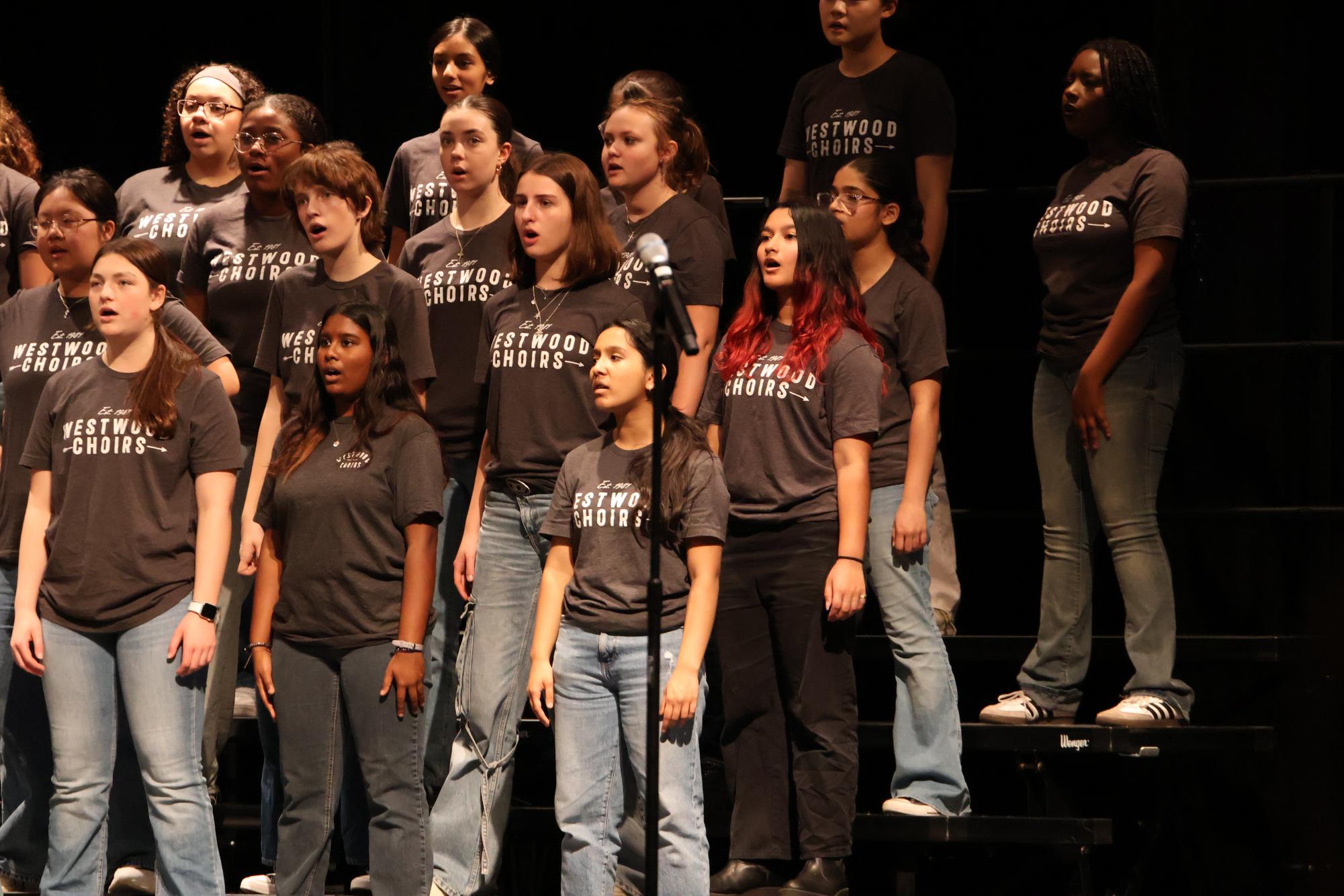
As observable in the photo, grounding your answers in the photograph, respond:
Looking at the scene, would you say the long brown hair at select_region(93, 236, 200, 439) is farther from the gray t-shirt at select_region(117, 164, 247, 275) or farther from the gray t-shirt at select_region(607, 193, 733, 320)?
the gray t-shirt at select_region(607, 193, 733, 320)

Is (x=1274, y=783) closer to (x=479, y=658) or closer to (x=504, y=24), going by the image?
(x=479, y=658)

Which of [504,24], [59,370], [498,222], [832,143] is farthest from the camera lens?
[504,24]

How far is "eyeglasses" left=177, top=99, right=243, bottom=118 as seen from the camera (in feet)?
14.0

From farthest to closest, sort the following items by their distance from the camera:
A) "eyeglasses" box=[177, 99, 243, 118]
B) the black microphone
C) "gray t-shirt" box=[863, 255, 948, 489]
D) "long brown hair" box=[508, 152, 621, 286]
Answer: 1. "eyeglasses" box=[177, 99, 243, 118]
2. "gray t-shirt" box=[863, 255, 948, 489]
3. "long brown hair" box=[508, 152, 621, 286]
4. the black microphone

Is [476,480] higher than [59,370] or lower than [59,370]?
lower

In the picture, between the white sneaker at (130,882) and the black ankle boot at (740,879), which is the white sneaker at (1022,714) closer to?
the black ankle boot at (740,879)

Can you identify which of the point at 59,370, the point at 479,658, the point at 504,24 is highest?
the point at 504,24

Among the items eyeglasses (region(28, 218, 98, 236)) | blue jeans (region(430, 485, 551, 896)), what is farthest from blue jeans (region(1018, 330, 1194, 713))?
eyeglasses (region(28, 218, 98, 236))

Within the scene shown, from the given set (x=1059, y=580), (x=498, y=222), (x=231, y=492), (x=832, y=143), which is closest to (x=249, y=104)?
(x=498, y=222)

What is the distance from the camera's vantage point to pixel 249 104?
4148 mm

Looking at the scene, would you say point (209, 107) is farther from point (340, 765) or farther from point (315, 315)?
point (340, 765)

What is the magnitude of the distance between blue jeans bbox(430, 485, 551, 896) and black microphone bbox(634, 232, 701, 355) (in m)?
0.87

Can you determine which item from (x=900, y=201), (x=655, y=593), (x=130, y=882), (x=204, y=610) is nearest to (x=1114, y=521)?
(x=900, y=201)

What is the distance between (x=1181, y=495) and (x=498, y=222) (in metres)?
2.39
